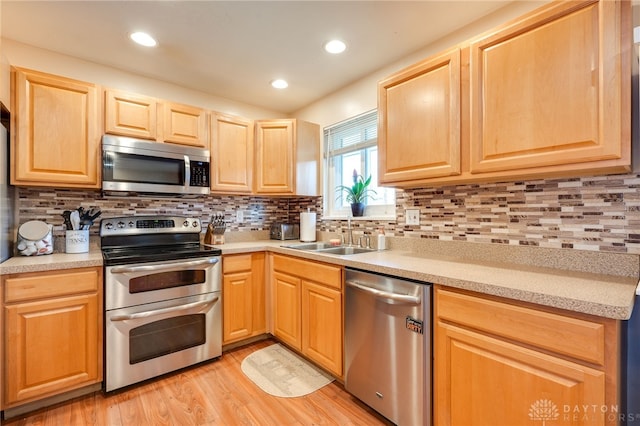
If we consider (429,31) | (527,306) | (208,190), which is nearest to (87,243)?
(208,190)

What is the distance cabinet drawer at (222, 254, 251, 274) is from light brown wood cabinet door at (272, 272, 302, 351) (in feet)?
0.82

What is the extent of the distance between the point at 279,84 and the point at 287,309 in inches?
78.1

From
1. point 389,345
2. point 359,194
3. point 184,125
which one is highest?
point 184,125

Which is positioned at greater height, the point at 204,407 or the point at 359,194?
the point at 359,194

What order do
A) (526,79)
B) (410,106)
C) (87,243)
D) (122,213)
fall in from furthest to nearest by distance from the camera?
(122,213) → (87,243) → (410,106) → (526,79)

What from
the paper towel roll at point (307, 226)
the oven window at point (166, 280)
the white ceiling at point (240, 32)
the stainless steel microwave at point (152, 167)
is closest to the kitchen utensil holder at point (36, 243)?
the stainless steel microwave at point (152, 167)

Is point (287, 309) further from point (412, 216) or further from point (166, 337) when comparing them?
point (412, 216)

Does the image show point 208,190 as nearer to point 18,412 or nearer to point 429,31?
point 18,412

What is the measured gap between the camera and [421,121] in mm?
1709

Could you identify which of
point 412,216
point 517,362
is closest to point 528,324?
point 517,362

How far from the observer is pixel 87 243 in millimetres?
2053

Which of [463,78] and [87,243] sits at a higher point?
[463,78]

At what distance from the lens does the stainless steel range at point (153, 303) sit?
1834mm

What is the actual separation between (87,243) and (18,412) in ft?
3.29
